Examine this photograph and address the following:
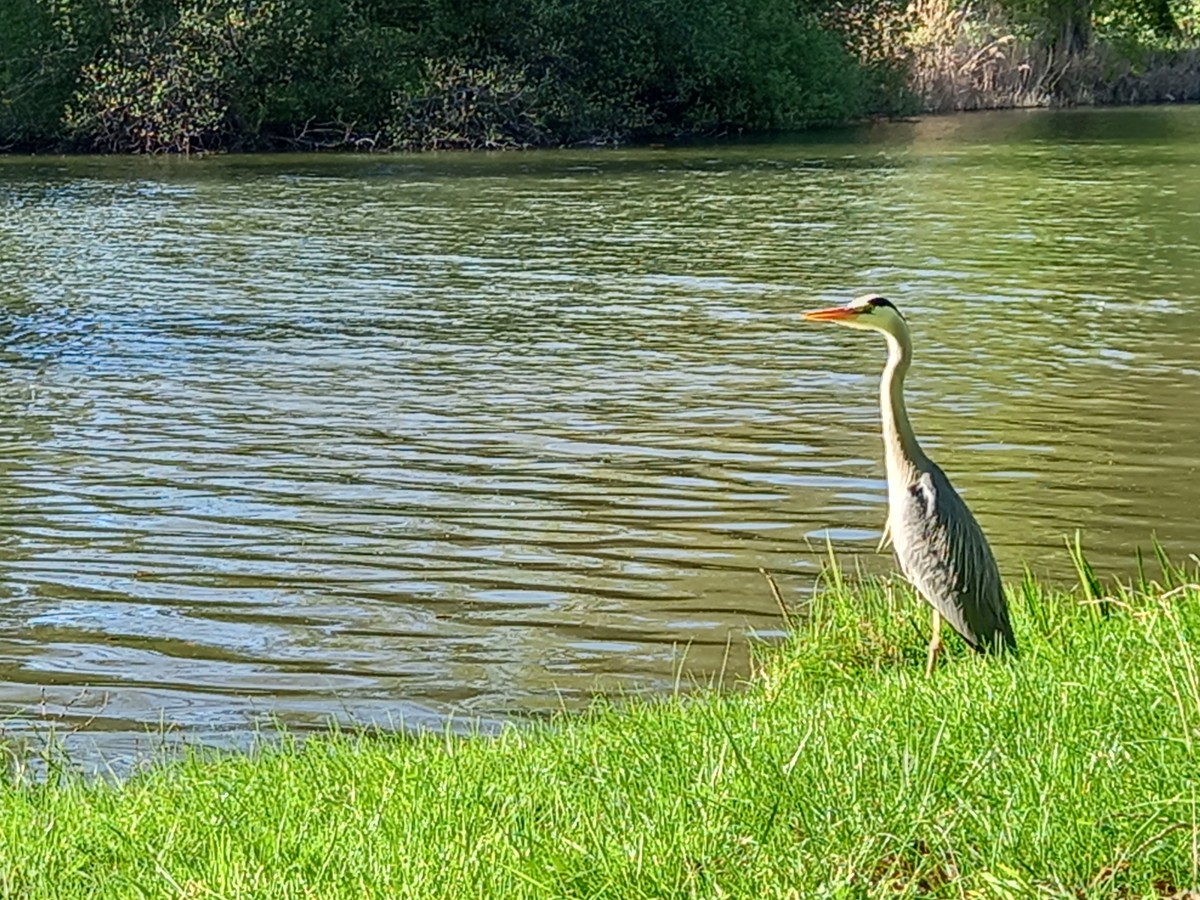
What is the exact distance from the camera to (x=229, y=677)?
7.25m

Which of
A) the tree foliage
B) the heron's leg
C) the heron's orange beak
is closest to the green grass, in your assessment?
the heron's leg

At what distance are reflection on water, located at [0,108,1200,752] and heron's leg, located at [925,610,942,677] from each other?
4.52 feet

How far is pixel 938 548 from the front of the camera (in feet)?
19.1

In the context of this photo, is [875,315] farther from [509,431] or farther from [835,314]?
[509,431]

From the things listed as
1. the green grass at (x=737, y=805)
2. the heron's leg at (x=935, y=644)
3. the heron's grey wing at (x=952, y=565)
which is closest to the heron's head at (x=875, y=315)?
the heron's grey wing at (x=952, y=565)

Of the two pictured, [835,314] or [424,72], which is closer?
[835,314]

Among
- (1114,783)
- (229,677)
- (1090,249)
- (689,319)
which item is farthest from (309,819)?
(1090,249)

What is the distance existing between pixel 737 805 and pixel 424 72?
36.0 m

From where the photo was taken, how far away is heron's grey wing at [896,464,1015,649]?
224 inches

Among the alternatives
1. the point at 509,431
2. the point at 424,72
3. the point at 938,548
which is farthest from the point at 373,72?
the point at 938,548

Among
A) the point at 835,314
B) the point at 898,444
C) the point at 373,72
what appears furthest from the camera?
the point at 373,72

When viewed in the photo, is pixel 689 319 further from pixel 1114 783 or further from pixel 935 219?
pixel 1114 783

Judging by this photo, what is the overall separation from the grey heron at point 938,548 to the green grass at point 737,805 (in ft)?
0.97

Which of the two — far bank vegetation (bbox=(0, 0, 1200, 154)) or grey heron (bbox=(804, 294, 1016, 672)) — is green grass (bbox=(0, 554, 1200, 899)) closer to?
grey heron (bbox=(804, 294, 1016, 672))
